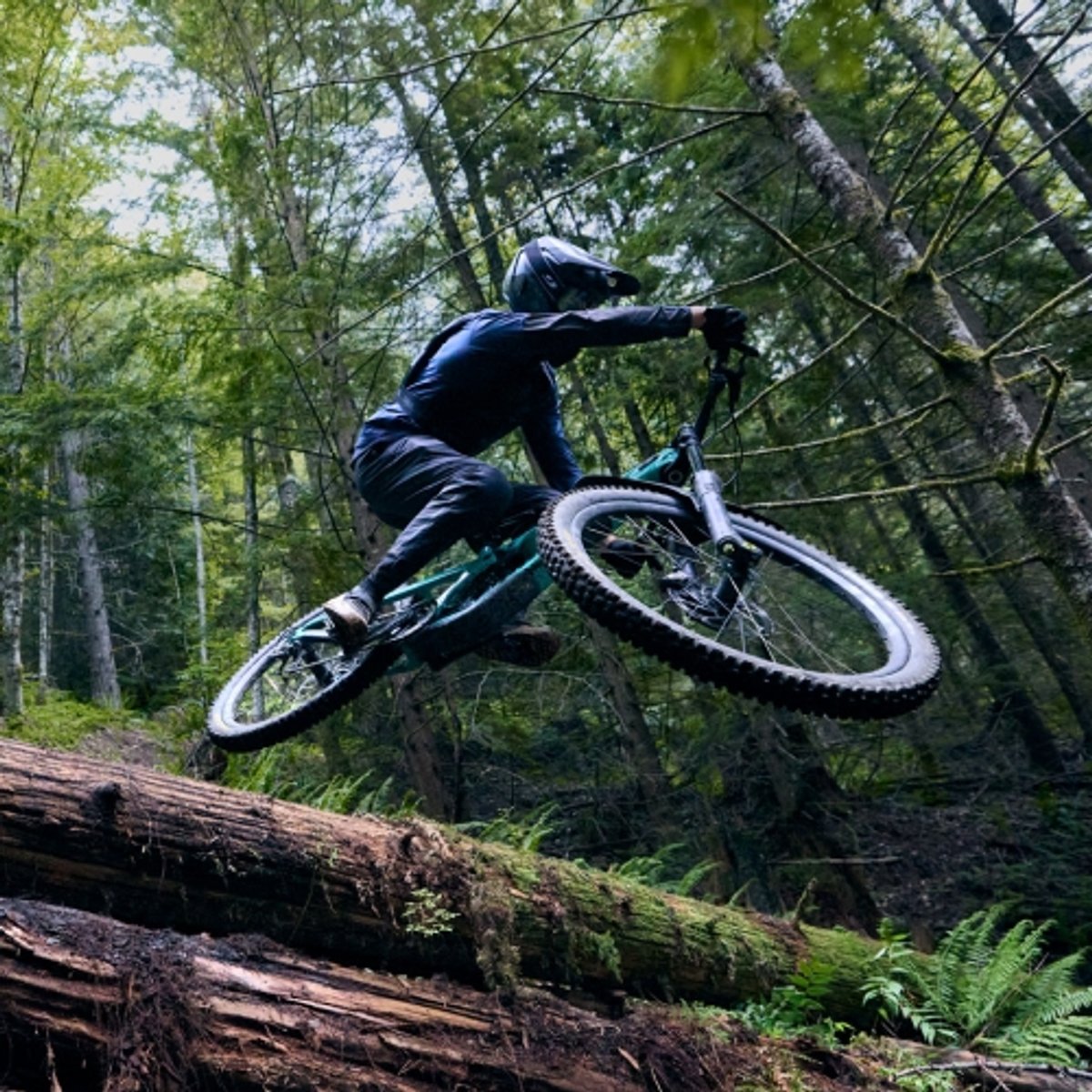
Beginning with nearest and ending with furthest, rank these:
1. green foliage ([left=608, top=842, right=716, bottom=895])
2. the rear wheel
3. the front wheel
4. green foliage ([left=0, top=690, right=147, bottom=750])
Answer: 1. the front wheel
2. the rear wheel
3. green foliage ([left=608, top=842, right=716, bottom=895])
4. green foliage ([left=0, top=690, right=147, bottom=750])

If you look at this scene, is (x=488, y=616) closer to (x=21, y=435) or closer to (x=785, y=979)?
(x=785, y=979)

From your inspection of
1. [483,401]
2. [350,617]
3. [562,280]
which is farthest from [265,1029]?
[562,280]

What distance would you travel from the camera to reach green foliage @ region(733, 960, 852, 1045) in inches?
190

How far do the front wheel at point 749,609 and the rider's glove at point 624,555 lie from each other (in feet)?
0.08

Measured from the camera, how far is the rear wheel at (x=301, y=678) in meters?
3.83

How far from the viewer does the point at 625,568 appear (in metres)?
3.81

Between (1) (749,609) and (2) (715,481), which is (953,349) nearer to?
(2) (715,481)

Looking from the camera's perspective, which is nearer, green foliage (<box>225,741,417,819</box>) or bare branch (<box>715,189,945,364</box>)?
bare branch (<box>715,189,945,364</box>)

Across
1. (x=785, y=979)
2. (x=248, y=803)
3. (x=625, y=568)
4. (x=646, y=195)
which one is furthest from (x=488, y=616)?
(x=646, y=195)

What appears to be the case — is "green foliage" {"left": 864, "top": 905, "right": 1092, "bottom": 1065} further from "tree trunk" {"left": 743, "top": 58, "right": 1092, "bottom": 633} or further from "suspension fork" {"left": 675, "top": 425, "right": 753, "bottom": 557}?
"suspension fork" {"left": 675, "top": 425, "right": 753, "bottom": 557}

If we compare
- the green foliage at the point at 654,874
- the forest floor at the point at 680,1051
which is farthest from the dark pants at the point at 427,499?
the green foliage at the point at 654,874

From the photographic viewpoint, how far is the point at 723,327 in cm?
335

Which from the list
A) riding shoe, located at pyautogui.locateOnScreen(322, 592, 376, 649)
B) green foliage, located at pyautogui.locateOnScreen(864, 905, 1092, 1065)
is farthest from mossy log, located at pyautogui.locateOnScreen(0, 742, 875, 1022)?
riding shoe, located at pyautogui.locateOnScreen(322, 592, 376, 649)

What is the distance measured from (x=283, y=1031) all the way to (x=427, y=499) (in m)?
2.00
